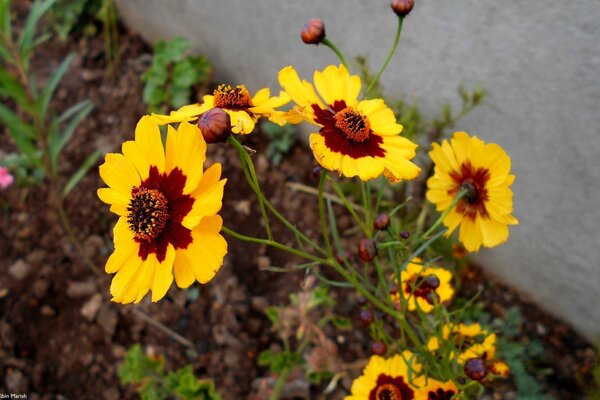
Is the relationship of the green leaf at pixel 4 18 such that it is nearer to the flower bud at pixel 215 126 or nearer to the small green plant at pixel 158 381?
the small green plant at pixel 158 381

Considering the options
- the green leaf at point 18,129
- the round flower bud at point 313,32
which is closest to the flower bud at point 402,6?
the round flower bud at point 313,32

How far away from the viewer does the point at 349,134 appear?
3.35 feet

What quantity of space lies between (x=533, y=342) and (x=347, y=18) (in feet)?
4.68

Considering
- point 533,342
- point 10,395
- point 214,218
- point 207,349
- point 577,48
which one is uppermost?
point 577,48

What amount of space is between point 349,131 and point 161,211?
38cm

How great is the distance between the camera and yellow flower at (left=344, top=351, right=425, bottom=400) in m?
1.25

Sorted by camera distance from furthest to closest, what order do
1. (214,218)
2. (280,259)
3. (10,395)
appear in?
(280,259)
(10,395)
(214,218)

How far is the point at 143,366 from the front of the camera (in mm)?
1795

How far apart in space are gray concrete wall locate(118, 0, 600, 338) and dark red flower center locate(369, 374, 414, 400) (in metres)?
0.94

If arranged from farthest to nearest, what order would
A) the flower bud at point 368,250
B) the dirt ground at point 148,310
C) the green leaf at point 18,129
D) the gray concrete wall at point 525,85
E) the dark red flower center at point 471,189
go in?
1. the dirt ground at point 148,310
2. the green leaf at point 18,129
3. the gray concrete wall at point 525,85
4. the dark red flower center at point 471,189
5. the flower bud at point 368,250

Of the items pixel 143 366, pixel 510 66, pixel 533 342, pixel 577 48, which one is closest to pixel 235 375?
pixel 143 366

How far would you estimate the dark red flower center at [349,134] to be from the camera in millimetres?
1000

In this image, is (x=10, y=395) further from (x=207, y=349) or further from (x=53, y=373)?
(x=207, y=349)

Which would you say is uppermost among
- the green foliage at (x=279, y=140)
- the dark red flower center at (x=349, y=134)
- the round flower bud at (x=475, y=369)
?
the dark red flower center at (x=349, y=134)
